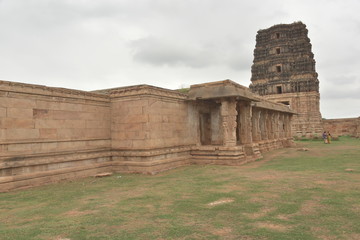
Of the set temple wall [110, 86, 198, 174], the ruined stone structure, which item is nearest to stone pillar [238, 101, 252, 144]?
the ruined stone structure

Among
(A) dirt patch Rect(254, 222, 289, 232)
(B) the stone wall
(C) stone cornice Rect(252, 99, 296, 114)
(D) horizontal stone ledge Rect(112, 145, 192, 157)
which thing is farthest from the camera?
(B) the stone wall

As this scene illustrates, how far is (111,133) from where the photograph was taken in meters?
12.7

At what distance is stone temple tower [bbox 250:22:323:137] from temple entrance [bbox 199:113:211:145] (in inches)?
1321

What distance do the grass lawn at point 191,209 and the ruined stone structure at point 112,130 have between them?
1.14m

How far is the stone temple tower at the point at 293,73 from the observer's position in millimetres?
45812

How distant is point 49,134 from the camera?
1008 centimetres

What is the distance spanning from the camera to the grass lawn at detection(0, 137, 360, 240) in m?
4.66

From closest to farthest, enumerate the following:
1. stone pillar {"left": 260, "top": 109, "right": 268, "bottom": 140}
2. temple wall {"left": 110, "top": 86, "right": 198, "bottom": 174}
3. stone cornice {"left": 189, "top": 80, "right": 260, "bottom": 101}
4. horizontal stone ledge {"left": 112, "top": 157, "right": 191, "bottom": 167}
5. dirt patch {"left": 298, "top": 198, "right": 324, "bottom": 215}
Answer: dirt patch {"left": 298, "top": 198, "right": 324, "bottom": 215} → horizontal stone ledge {"left": 112, "top": 157, "right": 191, "bottom": 167} → temple wall {"left": 110, "top": 86, "right": 198, "bottom": 174} → stone cornice {"left": 189, "top": 80, "right": 260, "bottom": 101} → stone pillar {"left": 260, "top": 109, "right": 268, "bottom": 140}

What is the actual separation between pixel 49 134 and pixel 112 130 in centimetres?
308

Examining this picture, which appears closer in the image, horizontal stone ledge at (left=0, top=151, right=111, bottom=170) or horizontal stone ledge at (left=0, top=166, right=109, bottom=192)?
horizontal stone ledge at (left=0, top=166, right=109, bottom=192)

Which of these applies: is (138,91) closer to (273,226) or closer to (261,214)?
(261,214)

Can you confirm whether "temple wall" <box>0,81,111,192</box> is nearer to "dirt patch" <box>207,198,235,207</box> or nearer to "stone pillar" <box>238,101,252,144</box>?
"dirt patch" <box>207,198,235,207</box>

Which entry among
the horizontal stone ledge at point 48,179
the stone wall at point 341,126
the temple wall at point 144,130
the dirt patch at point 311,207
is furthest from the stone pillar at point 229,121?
the stone wall at point 341,126

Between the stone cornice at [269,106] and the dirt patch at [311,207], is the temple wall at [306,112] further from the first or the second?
the dirt patch at [311,207]
